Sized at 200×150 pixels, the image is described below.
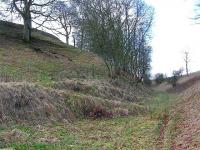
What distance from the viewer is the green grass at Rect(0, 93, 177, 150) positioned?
16.1m

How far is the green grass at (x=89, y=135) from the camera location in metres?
16.1

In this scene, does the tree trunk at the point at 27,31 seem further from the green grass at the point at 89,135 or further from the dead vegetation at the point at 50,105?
the green grass at the point at 89,135

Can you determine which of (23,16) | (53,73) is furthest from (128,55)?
(53,73)

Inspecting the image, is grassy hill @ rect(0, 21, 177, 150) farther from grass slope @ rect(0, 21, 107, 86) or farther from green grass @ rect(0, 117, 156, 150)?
grass slope @ rect(0, 21, 107, 86)

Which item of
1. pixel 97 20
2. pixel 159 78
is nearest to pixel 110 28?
pixel 97 20

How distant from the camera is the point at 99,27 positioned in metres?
42.8

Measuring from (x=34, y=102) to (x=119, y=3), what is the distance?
84.7ft

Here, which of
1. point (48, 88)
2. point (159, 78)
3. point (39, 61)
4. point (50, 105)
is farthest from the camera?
point (159, 78)

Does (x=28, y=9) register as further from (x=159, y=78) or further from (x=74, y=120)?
(x=159, y=78)

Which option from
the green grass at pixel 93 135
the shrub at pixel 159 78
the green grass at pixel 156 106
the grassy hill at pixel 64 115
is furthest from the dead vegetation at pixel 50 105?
the shrub at pixel 159 78

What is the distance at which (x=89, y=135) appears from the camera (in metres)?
18.8

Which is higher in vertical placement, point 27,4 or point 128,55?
point 27,4

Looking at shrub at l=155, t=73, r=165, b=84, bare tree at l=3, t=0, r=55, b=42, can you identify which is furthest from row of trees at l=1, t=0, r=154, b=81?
shrub at l=155, t=73, r=165, b=84

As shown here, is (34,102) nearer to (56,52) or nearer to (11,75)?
(11,75)
